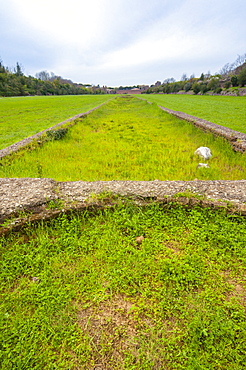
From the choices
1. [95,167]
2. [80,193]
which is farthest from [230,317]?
[95,167]

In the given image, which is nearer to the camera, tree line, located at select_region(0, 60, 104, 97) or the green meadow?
the green meadow

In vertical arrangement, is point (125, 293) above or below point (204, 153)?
below

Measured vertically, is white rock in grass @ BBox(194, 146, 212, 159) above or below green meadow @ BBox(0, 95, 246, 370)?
above

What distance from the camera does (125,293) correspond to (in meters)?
1.93

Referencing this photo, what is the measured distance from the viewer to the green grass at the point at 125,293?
1.47 metres

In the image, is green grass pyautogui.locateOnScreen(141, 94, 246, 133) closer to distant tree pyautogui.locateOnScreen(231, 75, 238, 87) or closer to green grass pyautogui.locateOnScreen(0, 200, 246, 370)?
green grass pyautogui.locateOnScreen(0, 200, 246, 370)

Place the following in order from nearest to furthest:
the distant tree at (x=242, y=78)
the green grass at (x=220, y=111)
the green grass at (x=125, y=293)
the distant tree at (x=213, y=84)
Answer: the green grass at (x=125, y=293), the green grass at (x=220, y=111), the distant tree at (x=242, y=78), the distant tree at (x=213, y=84)

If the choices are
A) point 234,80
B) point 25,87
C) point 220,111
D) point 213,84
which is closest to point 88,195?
point 220,111

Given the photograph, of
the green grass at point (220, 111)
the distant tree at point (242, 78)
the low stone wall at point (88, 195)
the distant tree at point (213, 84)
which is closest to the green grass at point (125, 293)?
the low stone wall at point (88, 195)

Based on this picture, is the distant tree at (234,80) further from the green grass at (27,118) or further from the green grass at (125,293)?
the green grass at (125,293)

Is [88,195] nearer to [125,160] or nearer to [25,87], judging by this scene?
[125,160]

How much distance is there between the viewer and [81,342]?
1.55 m

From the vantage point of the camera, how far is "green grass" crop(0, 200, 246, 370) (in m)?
1.47

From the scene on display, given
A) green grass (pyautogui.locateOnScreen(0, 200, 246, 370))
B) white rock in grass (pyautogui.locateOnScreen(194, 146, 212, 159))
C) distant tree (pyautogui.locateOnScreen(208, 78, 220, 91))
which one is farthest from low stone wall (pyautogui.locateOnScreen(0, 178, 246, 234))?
distant tree (pyautogui.locateOnScreen(208, 78, 220, 91))
